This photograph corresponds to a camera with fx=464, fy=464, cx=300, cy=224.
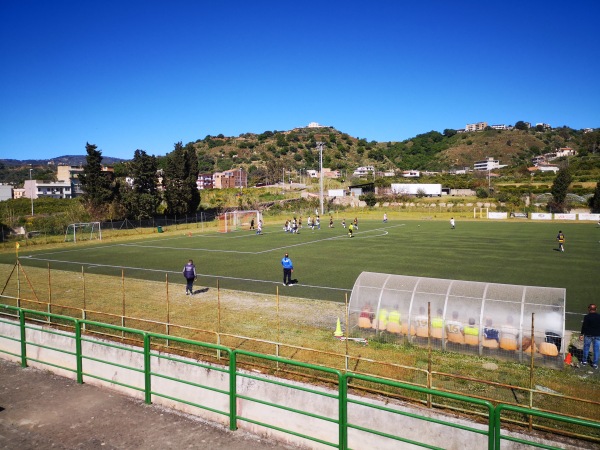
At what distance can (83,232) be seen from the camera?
5269 centimetres

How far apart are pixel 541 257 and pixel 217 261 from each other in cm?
2353

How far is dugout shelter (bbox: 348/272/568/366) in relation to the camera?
12703 mm

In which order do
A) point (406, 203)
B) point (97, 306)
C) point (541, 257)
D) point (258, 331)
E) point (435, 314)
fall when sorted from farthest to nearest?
point (406, 203)
point (541, 257)
point (97, 306)
point (258, 331)
point (435, 314)

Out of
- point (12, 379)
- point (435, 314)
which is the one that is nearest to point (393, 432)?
point (435, 314)

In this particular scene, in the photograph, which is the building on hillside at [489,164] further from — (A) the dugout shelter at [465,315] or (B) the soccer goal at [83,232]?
(A) the dugout shelter at [465,315]

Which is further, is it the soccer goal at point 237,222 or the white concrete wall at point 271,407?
the soccer goal at point 237,222

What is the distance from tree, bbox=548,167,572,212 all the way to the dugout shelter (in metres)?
71.3

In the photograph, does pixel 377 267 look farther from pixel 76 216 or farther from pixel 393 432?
pixel 76 216

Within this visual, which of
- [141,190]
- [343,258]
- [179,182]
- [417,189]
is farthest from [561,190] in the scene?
[141,190]

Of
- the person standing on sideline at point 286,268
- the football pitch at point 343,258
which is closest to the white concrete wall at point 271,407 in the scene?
the football pitch at point 343,258

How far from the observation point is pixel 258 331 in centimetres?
1575

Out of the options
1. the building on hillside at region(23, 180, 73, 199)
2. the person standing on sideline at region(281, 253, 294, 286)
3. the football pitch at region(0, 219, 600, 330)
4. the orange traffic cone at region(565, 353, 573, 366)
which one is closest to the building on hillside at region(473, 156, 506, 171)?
the football pitch at region(0, 219, 600, 330)

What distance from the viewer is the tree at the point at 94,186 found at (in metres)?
60.3

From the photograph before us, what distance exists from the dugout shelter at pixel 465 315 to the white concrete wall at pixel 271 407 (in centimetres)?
337
